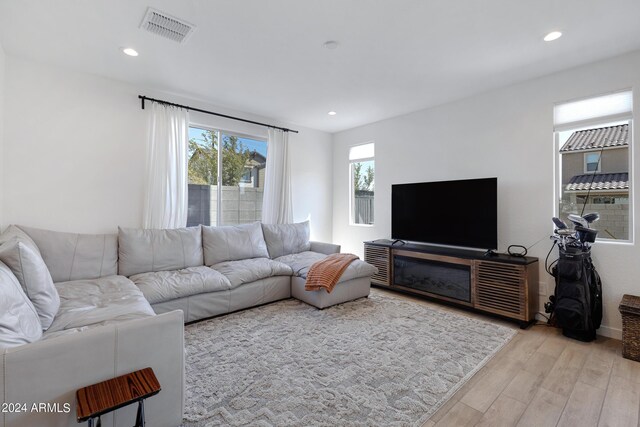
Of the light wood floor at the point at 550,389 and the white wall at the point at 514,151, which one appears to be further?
the white wall at the point at 514,151

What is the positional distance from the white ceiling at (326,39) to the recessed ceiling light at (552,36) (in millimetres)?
42

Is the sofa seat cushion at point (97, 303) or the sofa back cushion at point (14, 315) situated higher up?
the sofa back cushion at point (14, 315)

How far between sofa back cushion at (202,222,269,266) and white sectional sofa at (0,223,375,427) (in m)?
0.01

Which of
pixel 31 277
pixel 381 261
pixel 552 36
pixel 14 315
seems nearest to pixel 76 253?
pixel 31 277

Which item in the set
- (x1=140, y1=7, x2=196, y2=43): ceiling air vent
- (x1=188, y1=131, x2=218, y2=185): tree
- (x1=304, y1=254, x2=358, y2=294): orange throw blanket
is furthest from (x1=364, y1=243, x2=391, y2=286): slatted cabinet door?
(x1=140, y1=7, x2=196, y2=43): ceiling air vent

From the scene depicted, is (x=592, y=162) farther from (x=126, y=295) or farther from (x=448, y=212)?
(x=126, y=295)

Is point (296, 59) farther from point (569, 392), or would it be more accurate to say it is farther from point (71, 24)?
point (569, 392)

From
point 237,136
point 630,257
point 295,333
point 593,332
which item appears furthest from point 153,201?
point 630,257

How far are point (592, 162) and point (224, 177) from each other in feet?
14.4

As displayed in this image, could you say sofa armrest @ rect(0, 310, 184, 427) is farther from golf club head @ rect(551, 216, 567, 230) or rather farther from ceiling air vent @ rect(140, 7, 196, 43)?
golf club head @ rect(551, 216, 567, 230)

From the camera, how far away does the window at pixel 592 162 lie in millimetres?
2857

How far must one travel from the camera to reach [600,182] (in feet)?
9.34

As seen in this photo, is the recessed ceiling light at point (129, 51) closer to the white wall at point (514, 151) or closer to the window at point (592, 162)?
the white wall at point (514, 151)

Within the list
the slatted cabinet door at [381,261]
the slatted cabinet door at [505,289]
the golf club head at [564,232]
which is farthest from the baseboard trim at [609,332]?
the slatted cabinet door at [381,261]
